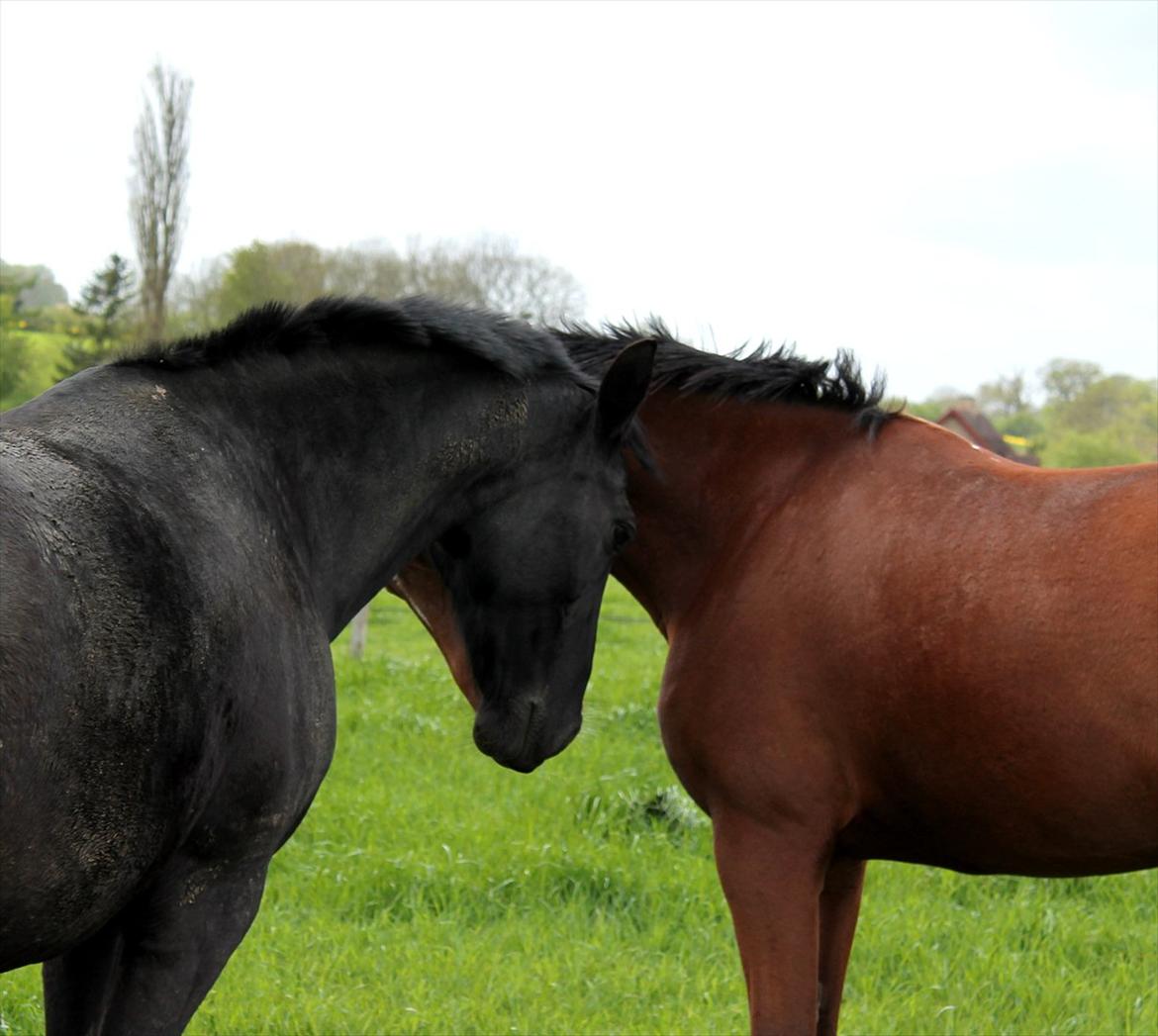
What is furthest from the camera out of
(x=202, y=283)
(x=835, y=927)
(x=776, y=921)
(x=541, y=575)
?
(x=202, y=283)

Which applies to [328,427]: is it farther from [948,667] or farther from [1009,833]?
[1009,833]

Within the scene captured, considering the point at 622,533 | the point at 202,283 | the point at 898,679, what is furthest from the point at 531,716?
the point at 202,283

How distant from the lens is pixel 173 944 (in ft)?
6.97

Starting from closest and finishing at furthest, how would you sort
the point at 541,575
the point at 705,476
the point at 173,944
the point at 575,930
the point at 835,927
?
the point at 173,944 → the point at 541,575 → the point at 835,927 → the point at 705,476 → the point at 575,930

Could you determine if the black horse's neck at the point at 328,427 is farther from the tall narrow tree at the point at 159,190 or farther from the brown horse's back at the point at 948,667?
the tall narrow tree at the point at 159,190

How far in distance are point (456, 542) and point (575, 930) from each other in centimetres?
206

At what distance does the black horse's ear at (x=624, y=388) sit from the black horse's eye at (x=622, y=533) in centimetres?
18

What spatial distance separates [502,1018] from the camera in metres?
3.59

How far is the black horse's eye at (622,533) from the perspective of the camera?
2809 mm

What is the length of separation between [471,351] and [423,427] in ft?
0.60

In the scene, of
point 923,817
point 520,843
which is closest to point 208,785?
point 923,817

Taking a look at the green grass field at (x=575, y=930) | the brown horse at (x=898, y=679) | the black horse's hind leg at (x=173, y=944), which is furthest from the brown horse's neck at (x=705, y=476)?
the black horse's hind leg at (x=173, y=944)

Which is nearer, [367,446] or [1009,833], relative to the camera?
[367,446]

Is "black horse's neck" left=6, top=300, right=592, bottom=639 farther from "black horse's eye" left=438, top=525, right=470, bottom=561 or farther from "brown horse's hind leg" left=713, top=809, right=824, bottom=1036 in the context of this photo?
"brown horse's hind leg" left=713, top=809, right=824, bottom=1036
